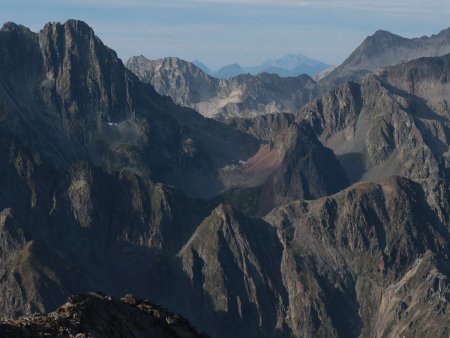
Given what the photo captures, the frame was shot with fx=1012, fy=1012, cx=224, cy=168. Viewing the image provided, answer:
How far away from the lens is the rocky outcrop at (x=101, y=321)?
96312mm

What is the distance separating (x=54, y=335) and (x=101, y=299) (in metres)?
16.4

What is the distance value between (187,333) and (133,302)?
25.3 feet

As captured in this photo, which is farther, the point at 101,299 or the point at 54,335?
the point at 101,299

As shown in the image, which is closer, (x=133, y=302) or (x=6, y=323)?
(x=6, y=323)

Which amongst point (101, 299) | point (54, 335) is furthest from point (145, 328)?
point (54, 335)

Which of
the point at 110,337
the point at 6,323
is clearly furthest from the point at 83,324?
the point at 6,323

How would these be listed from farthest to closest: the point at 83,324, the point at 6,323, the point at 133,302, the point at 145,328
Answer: the point at 133,302, the point at 145,328, the point at 83,324, the point at 6,323

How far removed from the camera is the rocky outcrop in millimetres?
96312

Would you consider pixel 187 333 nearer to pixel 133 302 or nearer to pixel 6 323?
pixel 133 302

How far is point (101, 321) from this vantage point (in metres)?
108

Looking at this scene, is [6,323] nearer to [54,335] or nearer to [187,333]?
[54,335]

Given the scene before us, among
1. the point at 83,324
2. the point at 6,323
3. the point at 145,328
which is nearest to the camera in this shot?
the point at 6,323

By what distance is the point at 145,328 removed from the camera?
11369 cm

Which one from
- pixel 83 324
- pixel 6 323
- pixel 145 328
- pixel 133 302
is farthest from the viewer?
pixel 133 302
